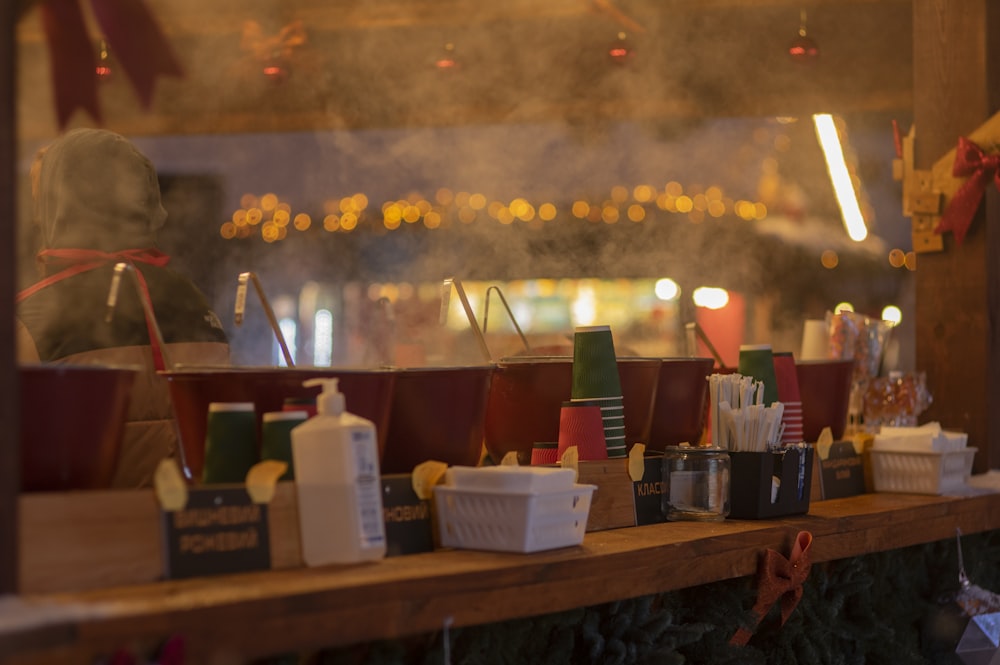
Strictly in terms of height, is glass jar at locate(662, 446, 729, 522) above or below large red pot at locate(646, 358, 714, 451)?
below

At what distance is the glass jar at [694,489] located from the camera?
6.84ft

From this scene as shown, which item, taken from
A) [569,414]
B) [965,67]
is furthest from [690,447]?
[965,67]

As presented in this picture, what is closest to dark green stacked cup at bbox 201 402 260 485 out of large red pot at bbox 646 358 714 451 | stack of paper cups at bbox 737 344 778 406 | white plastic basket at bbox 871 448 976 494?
large red pot at bbox 646 358 714 451

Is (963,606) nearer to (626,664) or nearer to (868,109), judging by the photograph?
(626,664)

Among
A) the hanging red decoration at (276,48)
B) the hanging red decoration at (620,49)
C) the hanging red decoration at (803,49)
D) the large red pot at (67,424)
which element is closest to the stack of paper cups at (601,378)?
the large red pot at (67,424)

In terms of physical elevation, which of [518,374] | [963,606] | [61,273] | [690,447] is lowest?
[963,606]

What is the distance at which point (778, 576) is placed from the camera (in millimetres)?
2025

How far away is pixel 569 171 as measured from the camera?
596 centimetres

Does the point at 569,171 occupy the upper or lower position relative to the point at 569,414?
upper

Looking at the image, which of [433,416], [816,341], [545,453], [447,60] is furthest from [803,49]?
[433,416]

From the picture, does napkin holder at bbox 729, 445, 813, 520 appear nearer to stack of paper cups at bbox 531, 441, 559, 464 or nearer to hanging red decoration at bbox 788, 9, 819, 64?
stack of paper cups at bbox 531, 441, 559, 464

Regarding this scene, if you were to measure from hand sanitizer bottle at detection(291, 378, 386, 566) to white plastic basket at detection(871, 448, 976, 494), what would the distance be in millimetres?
1602

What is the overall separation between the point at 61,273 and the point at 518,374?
921 millimetres

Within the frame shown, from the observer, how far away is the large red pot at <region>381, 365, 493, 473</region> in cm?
172
